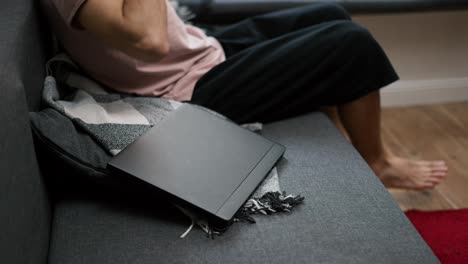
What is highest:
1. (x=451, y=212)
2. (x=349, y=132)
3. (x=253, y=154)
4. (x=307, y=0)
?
(x=307, y=0)

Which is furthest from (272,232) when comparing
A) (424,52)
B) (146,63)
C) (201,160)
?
(424,52)

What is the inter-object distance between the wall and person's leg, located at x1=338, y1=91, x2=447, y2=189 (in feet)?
2.03

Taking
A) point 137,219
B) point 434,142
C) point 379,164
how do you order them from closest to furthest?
point 137,219 → point 379,164 → point 434,142

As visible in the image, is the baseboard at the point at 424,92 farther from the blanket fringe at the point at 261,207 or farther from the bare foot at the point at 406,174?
the blanket fringe at the point at 261,207

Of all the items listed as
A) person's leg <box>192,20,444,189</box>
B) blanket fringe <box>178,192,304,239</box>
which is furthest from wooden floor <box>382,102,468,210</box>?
blanket fringe <box>178,192,304,239</box>

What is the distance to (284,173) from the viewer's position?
106 centimetres

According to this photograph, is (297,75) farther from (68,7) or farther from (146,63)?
(68,7)

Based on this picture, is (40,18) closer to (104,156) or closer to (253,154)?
(104,156)

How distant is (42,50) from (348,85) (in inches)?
29.3

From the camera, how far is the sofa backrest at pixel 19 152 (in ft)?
2.36

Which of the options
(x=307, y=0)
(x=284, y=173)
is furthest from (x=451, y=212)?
(x=307, y=0)

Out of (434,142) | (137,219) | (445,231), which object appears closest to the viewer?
(137,219)

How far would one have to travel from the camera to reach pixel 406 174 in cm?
150

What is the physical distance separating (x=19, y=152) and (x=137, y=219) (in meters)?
0.24
